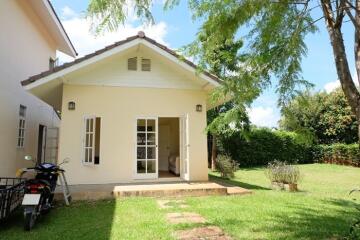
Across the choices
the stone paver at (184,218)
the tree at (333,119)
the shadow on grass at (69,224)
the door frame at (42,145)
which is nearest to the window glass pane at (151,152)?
the shadow on grass at (69,224)

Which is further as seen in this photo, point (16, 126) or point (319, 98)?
point (319, 98)

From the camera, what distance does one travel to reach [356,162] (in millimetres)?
25297

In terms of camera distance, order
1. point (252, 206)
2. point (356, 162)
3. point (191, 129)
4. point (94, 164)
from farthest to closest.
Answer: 1. point (356, 162)
2. point (191, 129)
3. point (94, 164)
4. point (252, 206)

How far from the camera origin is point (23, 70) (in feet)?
42.7

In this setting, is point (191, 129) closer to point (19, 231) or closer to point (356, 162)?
point (19, 231)

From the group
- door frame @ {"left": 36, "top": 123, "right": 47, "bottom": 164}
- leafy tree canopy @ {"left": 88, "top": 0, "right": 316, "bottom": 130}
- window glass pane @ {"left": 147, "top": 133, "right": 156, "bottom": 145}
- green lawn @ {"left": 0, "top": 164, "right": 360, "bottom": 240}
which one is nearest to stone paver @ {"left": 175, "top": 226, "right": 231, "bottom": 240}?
green lawn @ {"left": 0, "top": 164, "right": 360, "bottom": 240}

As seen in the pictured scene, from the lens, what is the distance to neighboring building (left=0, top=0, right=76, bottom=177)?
36.5 ft

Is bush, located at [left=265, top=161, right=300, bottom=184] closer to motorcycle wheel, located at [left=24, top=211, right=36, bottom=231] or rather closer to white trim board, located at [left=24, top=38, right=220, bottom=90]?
white trim board, located at [left=24, top=38, right=220, bottom=90]

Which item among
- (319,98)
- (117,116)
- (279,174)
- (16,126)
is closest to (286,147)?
(319,98)

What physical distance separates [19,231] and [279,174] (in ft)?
27.8

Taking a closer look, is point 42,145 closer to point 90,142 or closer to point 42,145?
point 42,145

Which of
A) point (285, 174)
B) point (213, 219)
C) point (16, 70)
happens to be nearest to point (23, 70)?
point (16, 70)

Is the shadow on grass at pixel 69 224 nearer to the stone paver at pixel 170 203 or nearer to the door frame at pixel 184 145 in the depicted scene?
the stone paver at pixel 170 203

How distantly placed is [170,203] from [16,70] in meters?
7.81
